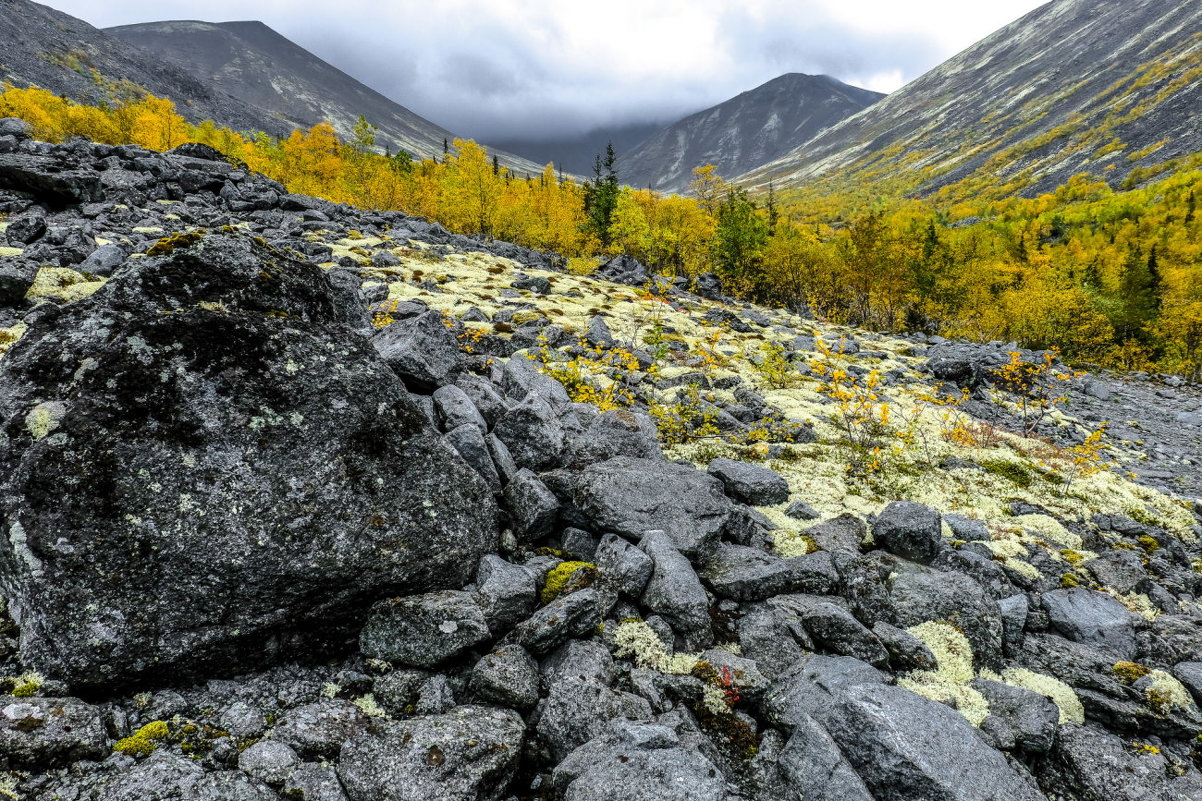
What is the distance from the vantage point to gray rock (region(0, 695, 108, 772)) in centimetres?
347

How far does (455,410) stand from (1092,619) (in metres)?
10.4

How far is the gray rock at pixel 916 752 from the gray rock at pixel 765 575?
1.90m

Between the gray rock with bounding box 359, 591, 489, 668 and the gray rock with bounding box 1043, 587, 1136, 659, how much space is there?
8740mm

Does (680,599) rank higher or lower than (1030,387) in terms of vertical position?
lower

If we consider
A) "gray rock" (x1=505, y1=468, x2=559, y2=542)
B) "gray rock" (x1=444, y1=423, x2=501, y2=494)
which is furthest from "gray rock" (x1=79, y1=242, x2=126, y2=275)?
"gray rock" (x1=505, y1=468, x2=559, y2=542)

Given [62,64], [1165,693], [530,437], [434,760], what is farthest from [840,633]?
[62,64]

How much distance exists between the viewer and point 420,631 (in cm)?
507

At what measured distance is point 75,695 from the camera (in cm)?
414

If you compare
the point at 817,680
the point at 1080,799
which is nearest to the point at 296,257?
the point at 817,680

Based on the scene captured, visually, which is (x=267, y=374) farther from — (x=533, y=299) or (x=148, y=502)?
(x=533, y=299)

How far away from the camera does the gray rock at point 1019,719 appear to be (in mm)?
5285

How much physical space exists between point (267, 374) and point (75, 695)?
308 centimetres

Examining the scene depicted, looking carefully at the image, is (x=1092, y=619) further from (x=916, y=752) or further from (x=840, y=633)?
(x=916, y=752)

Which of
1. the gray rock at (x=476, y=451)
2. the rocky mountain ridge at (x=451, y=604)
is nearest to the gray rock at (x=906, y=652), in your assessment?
the rocky mountain ridge at (x=451, y=604)
